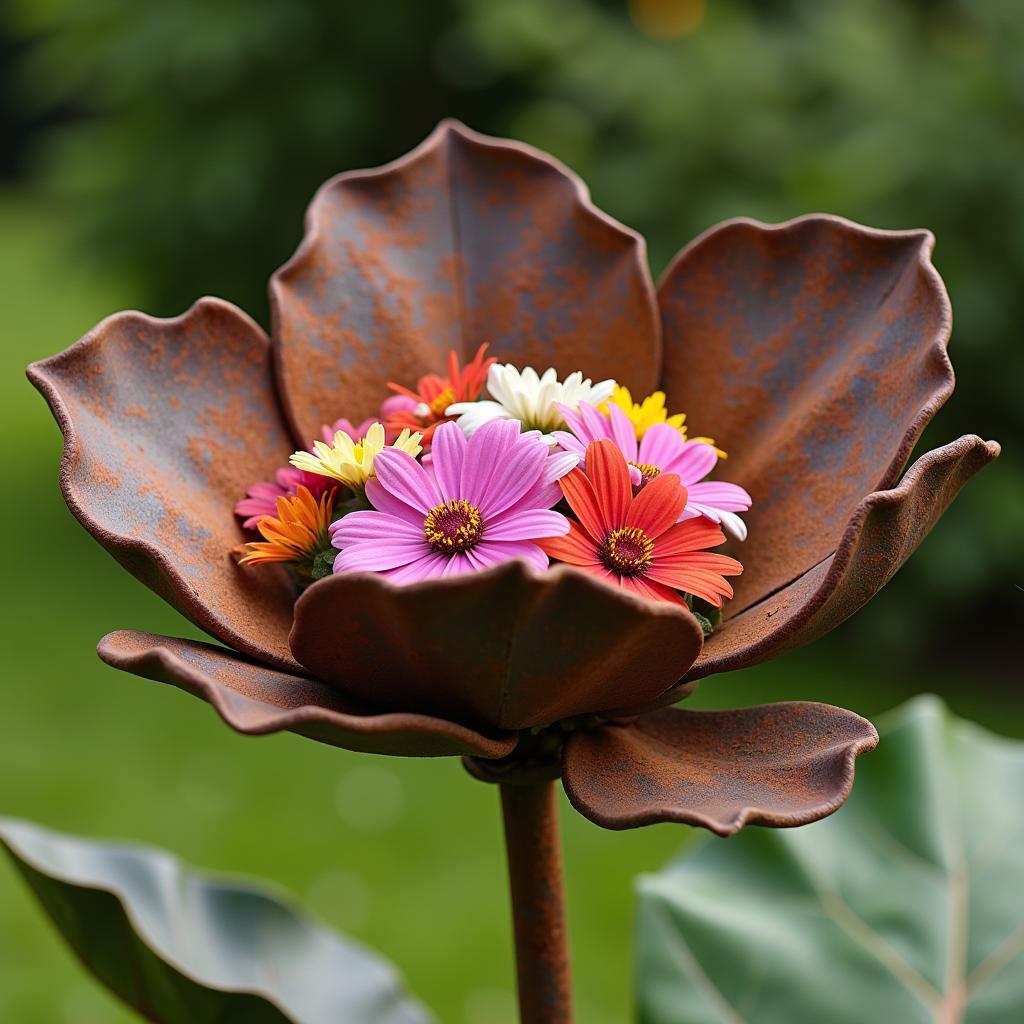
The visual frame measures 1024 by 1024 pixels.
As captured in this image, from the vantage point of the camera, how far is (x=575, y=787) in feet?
2.05

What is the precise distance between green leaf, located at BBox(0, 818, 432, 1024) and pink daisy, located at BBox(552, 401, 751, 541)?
1.31 feet

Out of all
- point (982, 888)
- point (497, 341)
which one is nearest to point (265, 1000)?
point (497, 341)

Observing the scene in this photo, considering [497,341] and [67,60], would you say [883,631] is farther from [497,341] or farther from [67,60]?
[67,60]

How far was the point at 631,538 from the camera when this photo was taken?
656 mm

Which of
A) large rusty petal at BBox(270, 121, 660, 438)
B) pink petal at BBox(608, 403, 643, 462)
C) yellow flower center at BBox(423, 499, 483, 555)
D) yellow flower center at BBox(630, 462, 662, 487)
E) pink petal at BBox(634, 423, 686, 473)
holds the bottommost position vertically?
yellow flower center at BBox(423, 499, 483, 555)

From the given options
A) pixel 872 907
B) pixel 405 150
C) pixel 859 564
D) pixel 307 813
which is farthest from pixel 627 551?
pixel 405 150

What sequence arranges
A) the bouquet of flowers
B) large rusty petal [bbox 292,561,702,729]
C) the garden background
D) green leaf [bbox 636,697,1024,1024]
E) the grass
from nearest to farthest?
large rusty petal [bbox 292,561,702,729] → the bouquet of flowers → green leaf [bbox 636,697,1024,1024] → the grass → the garden background

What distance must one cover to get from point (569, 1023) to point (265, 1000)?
0.18 m

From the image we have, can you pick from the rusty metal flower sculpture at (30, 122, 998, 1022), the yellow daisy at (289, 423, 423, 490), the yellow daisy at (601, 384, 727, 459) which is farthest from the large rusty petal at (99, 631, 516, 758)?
the yellow daisy at (601, 384, 727, 459)

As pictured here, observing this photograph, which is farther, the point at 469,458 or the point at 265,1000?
the point at 265,1000

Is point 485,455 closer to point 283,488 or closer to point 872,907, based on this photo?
point 283,488

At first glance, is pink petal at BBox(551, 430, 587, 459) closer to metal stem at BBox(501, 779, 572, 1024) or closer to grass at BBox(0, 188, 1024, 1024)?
metal stem at BBox(501, 779, 572, 1024)

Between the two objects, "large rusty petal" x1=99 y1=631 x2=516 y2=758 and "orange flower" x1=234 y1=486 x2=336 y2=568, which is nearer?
"large rusty petal" x1=99 y1=631 x2=516 y2=758

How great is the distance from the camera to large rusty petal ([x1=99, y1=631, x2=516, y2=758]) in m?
0.54
